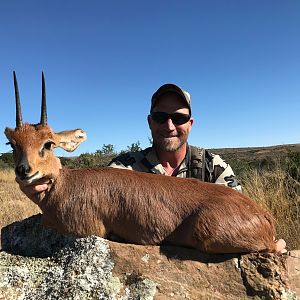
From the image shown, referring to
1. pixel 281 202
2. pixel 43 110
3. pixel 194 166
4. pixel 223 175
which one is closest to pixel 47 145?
pixel 43 110

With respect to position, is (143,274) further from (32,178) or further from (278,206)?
(278,206)

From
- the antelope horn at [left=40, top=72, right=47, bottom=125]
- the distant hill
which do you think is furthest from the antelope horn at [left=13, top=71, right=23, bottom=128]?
the distant hill

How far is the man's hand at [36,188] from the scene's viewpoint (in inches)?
244

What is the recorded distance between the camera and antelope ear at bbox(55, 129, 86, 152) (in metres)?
6.97

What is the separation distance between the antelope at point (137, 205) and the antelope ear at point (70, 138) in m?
0.30

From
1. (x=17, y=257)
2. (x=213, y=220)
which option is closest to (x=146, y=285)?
(x=213, y=220)

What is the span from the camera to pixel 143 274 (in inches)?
198

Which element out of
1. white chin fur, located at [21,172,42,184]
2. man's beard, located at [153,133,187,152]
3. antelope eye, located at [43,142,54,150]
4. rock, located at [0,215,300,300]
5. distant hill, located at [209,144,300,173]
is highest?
antelope eye, located at [43,142,54,150]

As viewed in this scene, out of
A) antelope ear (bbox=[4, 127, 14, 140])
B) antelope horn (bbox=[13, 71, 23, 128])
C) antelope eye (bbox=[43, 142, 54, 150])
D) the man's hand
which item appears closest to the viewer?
the man's hand

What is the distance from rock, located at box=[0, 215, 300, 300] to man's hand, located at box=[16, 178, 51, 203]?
109 cm

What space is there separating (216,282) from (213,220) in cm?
79

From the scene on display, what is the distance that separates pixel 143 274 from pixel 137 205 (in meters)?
1.13

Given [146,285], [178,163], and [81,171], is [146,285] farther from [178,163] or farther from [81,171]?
[178,163]

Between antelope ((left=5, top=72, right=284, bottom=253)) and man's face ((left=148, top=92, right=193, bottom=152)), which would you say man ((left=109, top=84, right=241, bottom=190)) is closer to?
man's face ((left=148, top=92, right=193, bottom=152))
